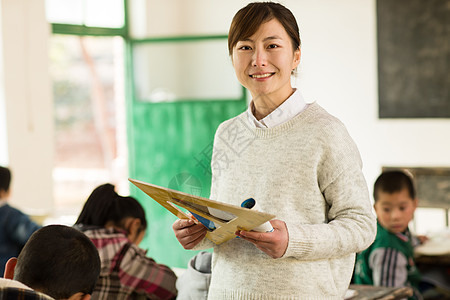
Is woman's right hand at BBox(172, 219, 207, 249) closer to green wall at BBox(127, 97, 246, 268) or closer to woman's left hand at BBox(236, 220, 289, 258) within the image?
woman's left hand at BBox(236, 220, 289, 258)

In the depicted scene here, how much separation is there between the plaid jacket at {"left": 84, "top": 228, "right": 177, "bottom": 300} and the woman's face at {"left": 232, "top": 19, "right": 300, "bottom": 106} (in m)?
0.95

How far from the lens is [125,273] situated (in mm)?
2131

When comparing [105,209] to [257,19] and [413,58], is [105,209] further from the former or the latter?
[413,58]

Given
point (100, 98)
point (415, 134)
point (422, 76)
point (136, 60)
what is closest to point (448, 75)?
point (422, 76)

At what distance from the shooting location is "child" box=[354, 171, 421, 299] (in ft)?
7.97

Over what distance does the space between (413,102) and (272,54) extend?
3.74 meters

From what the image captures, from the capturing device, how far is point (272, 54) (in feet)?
4.36

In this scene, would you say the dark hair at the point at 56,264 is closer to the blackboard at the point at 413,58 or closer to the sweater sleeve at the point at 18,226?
the sweater sleeve at the point at 18,226

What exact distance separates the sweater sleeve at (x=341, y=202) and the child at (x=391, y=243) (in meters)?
1.18

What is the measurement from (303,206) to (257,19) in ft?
1.28

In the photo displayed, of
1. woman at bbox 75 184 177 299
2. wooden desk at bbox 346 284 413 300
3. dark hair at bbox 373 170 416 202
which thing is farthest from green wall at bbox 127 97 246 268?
wooden desk at bbox 346 284 413 300

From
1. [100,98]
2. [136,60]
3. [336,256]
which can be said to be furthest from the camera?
[100,98]

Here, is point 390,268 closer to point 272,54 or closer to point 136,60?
point 272,54

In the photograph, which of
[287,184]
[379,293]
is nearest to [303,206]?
[287,184]
